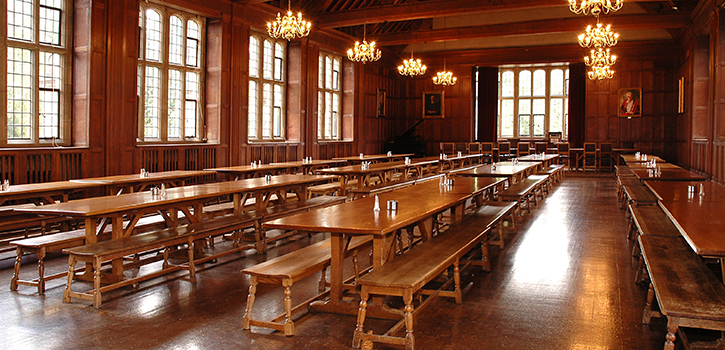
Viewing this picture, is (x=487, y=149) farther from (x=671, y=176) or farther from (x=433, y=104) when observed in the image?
(x=671, y=176)

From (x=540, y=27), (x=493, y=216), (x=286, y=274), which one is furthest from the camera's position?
(x=540, y=27)

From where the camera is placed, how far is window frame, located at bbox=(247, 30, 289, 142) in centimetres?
1223

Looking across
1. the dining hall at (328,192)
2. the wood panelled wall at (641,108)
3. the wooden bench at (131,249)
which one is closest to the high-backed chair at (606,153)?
the dining hall at (328,192)

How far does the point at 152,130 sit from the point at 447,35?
935 cm

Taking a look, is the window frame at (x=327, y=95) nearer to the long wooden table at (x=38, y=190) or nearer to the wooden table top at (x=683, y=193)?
the long wooden table at (x=38, y=190)

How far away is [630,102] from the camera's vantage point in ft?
59.1

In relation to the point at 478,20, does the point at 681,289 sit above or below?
below

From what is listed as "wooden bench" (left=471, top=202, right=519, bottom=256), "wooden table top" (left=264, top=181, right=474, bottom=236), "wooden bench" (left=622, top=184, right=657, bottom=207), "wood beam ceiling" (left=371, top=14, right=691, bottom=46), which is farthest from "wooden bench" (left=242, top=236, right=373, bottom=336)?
"wood beam ceiling" (left=371, top=14, right=691, bottom=46)

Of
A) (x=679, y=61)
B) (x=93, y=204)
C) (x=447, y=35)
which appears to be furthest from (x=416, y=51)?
(x=93, y=204)

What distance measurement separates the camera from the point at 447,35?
16125mm

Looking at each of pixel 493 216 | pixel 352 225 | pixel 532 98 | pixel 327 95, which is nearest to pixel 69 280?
pixel 352 225

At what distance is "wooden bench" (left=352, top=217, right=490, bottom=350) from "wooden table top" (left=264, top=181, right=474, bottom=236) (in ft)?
0.84

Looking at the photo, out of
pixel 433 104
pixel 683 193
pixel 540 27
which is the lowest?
pixel 683 193

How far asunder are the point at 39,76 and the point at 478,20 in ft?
48.6
